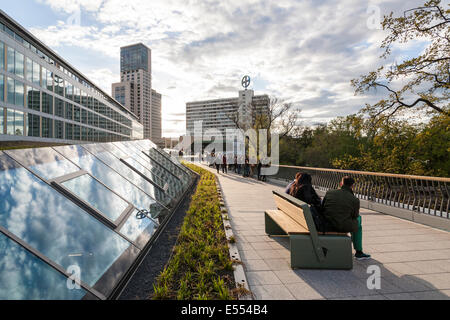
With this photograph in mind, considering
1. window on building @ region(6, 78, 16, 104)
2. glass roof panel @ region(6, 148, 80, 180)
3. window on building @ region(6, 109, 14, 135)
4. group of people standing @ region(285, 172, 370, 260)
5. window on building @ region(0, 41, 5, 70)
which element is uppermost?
window on building @ region(0, 41, 5, 70)

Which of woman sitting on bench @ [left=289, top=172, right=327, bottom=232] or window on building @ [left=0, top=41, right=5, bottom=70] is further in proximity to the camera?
window on building @ [left=0, top=41, right=5, bottom=70]

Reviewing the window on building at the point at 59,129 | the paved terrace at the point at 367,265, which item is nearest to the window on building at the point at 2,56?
the window on building at the point at 59,129

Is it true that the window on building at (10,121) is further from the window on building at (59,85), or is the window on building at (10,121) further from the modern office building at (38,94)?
the window on building at (59,85)

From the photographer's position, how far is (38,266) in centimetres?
219

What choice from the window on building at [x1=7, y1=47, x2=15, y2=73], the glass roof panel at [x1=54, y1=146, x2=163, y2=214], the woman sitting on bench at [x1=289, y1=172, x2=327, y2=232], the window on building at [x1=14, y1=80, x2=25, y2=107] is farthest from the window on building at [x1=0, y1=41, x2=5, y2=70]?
the woman sitting on bench at [x1=289, y1=172, x2=327, y2=232]

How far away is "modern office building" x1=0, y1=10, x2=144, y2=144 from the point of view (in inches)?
1089

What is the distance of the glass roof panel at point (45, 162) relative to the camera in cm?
342

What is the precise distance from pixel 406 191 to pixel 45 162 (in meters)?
8.97

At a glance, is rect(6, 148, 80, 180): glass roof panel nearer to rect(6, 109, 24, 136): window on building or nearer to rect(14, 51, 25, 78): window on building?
rect(6, 109, 24, 136): window on building

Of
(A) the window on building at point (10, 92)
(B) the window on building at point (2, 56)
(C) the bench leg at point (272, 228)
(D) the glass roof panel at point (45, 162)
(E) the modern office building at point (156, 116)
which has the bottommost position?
(C) the bench leg at point (272, 228)

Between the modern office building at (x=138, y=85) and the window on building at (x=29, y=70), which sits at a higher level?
the modern office building at (x=138, y=85)

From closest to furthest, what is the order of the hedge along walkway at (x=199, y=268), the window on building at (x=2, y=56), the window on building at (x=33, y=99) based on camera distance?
the hedge along walkway at (x=199, y=268) < the window on building at (x=2, y=56) < the window on building at (x=33, y=99)

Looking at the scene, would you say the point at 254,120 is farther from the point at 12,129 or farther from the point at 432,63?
the point at 12,129

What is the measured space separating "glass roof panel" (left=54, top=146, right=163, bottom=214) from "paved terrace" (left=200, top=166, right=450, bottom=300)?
2.26 meters
